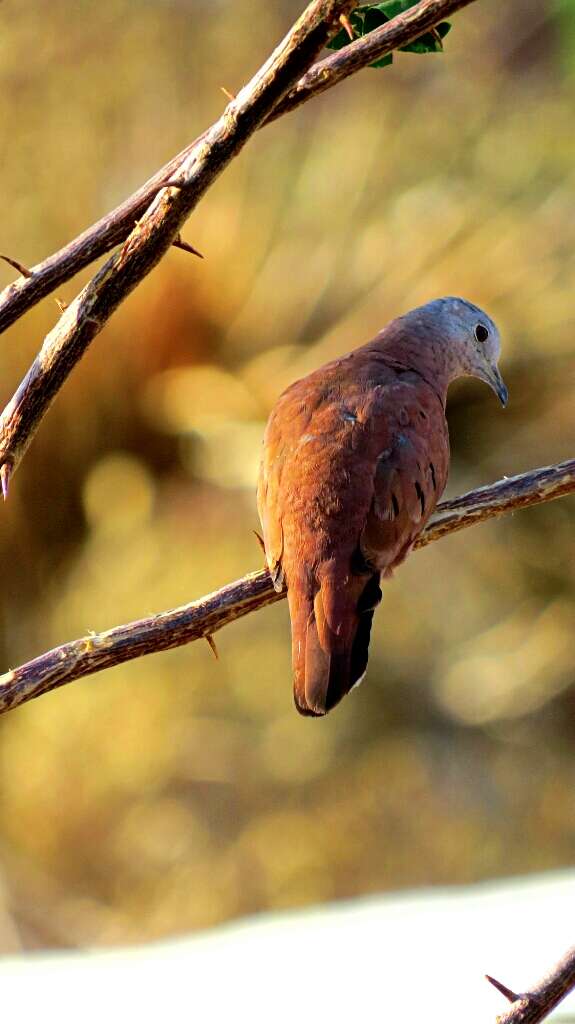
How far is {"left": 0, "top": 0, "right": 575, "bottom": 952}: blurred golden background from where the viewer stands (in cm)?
402

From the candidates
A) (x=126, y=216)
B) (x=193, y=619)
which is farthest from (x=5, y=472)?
(x=193, y=619)

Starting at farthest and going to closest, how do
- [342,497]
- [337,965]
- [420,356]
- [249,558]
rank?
[249,558] < [337,965] < [420,356] < [342,497]

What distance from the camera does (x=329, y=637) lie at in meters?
1.35

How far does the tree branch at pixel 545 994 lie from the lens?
3.05 ft

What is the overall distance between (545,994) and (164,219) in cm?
62

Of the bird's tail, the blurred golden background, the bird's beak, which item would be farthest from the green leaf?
the blurred golden background

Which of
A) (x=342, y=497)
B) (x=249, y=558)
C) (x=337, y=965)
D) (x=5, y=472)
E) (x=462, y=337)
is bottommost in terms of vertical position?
(x=337, y=965)

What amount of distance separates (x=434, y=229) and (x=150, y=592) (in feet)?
4.80

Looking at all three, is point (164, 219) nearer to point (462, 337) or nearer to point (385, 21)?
point (385, 21)

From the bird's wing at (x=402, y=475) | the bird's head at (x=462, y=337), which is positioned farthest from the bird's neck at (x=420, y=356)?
the bird's wing at (x=402, y=475)

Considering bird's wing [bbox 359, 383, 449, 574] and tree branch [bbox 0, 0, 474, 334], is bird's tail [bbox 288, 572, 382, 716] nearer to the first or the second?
bird's wing [bbox 359, 383, 449, 574]

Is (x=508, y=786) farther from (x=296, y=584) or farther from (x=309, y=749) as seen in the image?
(x=296, y=584)

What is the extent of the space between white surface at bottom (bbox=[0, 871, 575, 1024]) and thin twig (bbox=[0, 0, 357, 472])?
2.88m

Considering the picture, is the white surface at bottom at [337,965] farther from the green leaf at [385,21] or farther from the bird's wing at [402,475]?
the green leaf at [385,21]
